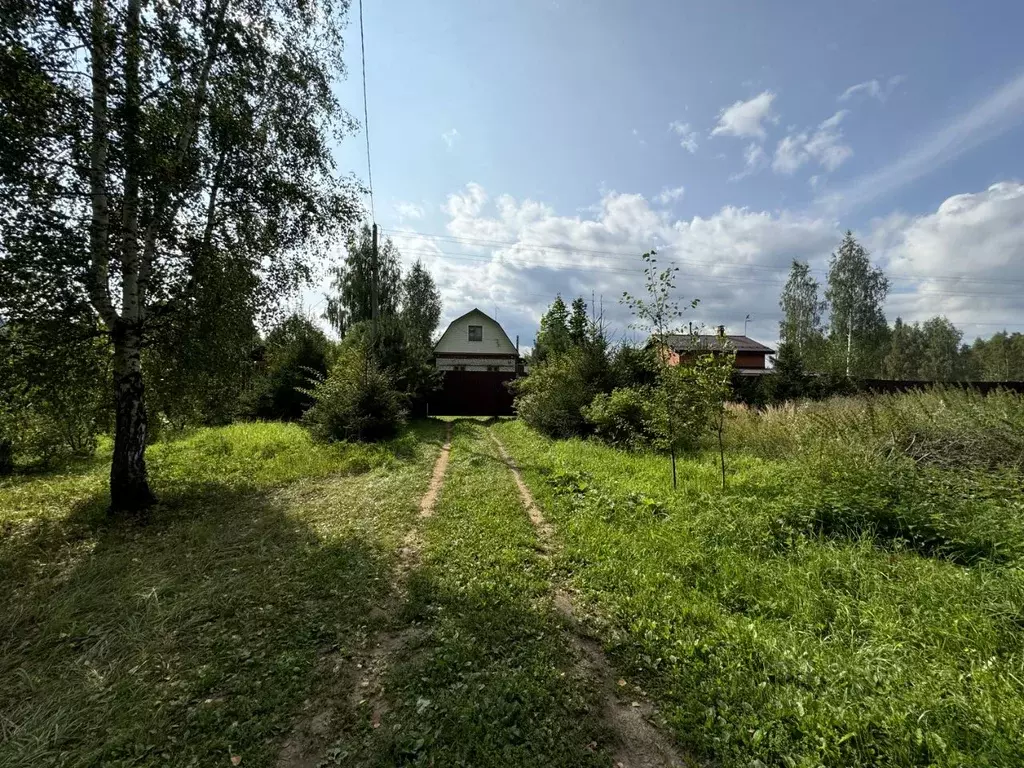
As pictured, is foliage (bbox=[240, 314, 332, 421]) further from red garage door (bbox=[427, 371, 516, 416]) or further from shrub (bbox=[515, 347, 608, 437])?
shrub (bbox=[515, 347, 608, 437])

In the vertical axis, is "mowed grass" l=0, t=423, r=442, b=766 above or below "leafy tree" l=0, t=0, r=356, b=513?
below

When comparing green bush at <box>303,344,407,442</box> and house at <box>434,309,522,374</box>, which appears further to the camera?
house at <box>434,309,522,374</box>

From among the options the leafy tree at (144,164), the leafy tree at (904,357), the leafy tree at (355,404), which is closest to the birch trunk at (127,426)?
the leafy tree at (144,164)

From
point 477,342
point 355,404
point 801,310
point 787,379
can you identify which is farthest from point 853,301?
point 355,404

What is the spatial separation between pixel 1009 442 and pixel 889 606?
15.3ft

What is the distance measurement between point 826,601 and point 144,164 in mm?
8357

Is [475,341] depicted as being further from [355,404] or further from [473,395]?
[355,404]

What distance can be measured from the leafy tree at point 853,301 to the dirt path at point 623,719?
30.9 meters

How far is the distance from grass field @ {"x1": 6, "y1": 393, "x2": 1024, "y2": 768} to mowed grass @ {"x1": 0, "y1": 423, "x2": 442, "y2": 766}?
2 centimetres

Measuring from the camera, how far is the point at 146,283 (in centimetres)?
594

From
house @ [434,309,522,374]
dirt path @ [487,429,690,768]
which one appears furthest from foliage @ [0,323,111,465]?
house @ [434,309,522,374]

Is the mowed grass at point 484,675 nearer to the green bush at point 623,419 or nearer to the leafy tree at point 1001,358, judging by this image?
the green bush at point 623,419

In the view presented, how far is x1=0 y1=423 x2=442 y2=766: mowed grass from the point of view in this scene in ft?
6.97

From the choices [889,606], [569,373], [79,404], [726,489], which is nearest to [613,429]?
[569,373]
